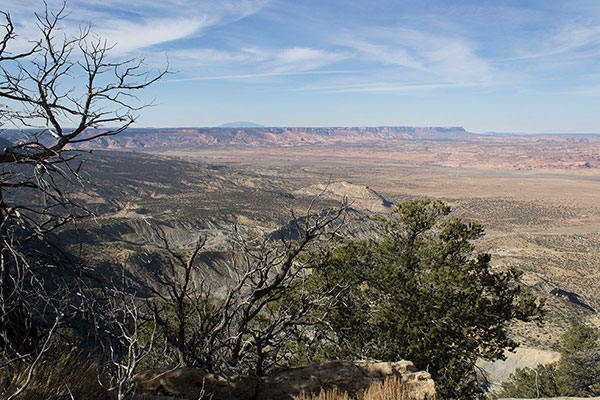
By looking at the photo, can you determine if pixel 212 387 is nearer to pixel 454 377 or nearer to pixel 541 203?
pixel 454 377

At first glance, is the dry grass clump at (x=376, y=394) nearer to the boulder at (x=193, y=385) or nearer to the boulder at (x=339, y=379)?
the boulder at (x=339, y=379)

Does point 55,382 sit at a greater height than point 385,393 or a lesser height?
greater

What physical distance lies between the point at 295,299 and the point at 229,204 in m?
50.0

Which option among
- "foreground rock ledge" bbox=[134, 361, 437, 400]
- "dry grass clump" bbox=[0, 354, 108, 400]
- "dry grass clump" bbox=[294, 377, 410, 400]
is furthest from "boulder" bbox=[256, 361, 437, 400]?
"dry grass clump" bbox=[0, 354, 108, 400]

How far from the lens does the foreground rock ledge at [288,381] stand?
210 inches

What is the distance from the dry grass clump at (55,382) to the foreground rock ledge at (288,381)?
2.67 ft

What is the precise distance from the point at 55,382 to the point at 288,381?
10.6 ft

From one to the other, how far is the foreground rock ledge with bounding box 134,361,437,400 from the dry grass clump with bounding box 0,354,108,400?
814 mm

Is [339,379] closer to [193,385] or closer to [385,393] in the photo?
[385,393]

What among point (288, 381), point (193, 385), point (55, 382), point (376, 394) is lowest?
point (288, 381)

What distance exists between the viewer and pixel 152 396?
4727 millimetres

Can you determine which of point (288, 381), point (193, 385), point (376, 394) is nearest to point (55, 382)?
point (193, 385)

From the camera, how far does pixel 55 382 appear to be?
13.2 feet

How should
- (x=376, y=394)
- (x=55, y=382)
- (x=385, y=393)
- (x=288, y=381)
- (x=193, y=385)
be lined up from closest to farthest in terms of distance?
(x=55, y=382)
(x=385, y=393)
(x=376, y=394)
(x=193, y=385)
(x=288, y=381)
